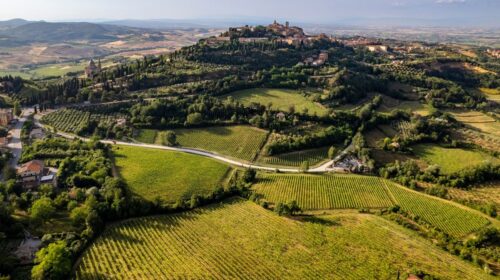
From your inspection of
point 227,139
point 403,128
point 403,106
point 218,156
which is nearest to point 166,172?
point 218,156

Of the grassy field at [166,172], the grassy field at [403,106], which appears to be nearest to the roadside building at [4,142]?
the grassy field at [166,172]

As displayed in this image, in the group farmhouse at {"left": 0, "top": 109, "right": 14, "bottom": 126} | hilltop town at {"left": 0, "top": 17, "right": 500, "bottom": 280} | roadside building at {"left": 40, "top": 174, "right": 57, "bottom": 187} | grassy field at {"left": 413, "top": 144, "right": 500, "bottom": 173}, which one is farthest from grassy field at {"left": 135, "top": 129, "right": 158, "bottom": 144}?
grassy field at {"left": 413, "top": 144, "right": 500, "bottom": 173}

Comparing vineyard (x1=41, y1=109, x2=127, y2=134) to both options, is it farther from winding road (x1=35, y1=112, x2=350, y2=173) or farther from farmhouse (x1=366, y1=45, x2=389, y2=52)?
farmhouse (x1=366, y1=45, x2=389, y2=52)

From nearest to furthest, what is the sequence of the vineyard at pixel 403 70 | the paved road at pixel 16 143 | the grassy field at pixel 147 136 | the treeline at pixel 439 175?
the treeline at pixel 439 175 → the paved road at pixel 16 143 → the grassy field at pixel 147 136 → the vineyard at pixel 403 70

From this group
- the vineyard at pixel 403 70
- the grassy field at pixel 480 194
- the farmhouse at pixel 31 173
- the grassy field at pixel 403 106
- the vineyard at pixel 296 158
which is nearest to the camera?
the farmhouse at pixel 31 173

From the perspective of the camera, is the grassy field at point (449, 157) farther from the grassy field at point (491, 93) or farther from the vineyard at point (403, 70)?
the vineyard at point (403, 70)

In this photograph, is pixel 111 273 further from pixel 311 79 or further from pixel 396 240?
pixel 311 79

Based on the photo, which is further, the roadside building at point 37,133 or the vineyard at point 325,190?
the roadside building at point 37,133
